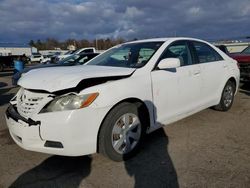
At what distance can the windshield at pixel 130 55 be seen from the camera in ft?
12.9

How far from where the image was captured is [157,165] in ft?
10.7

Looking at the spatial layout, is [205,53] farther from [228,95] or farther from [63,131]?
[63,131]

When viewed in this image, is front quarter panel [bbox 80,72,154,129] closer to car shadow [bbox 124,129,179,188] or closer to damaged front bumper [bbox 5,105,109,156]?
damaged front bumper [bbox 5,105,109,156]

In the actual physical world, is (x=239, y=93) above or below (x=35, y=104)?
below

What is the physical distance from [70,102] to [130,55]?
1.75m

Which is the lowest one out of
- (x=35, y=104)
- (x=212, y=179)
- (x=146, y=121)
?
(x=212, y=179)

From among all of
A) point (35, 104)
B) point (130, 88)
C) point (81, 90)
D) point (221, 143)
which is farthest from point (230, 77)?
point (35, 104)

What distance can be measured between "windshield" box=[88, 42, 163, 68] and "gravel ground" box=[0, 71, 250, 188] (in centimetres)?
128

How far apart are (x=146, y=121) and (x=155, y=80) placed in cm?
59

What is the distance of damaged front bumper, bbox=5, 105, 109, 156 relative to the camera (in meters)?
2.81

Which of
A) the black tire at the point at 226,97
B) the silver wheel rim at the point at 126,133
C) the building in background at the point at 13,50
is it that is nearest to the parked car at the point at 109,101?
the silver wheel rim at the point at 126,133

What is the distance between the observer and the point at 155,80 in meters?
3.62

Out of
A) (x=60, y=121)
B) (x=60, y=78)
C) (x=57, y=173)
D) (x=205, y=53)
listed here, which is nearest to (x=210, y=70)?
(x=205, y=53)

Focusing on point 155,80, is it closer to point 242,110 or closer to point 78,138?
point 78,138
